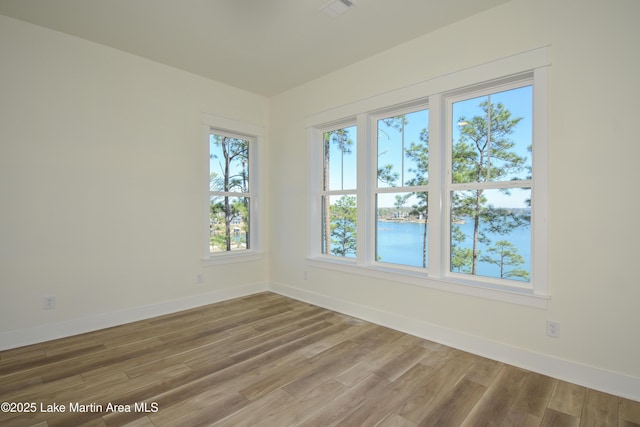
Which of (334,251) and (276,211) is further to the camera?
(276,211)

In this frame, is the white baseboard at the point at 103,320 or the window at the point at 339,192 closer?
the white baseboard at the point at 103,320

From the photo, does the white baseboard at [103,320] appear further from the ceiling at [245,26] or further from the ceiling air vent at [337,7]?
the ceiling air vent at [337,7]

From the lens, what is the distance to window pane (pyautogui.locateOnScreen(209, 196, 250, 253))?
13.9ft

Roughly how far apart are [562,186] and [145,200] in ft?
13.2

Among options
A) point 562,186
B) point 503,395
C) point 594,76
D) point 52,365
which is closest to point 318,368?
point 503,395

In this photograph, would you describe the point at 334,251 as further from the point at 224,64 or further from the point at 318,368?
the point at 224,64

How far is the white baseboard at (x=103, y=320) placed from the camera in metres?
2.79

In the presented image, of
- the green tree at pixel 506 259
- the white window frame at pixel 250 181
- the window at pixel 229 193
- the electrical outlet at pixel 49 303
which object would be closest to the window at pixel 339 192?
the white window frame at pixel 250 181

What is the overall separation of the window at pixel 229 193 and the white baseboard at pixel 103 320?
2.09 ft

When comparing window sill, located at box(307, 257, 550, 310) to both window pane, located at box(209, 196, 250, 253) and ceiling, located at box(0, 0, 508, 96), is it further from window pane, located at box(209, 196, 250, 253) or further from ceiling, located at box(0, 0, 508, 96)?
ceiling, located at box(0, 0, 508, 96)

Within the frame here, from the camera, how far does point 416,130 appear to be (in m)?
3.25

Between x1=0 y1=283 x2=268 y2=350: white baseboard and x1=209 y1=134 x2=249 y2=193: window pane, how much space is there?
147 cm

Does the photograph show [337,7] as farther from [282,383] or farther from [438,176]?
[282,383]

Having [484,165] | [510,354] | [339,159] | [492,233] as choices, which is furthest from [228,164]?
[510,354]
